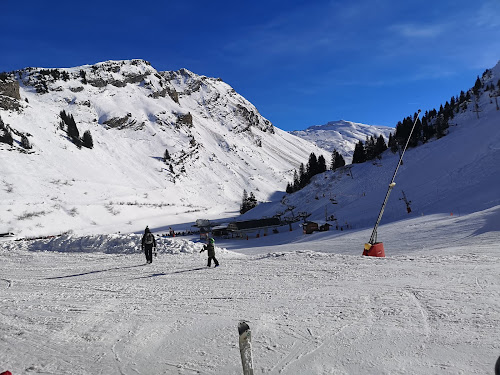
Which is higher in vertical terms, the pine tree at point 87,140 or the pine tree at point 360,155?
the pine tree at point 87,140

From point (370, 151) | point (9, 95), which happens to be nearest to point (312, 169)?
point (370, 151)

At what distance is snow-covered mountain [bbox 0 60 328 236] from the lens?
233ft

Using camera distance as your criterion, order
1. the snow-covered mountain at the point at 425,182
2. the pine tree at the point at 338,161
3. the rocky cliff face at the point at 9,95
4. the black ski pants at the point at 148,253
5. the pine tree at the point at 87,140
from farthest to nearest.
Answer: the pine tree at the point at 87,140
the rocky cliff face at the point at 9,95
the pine tree at the point at 338,161
the snow-covered mountain at the point at 425,182
the black ski pants at the point at 148,253

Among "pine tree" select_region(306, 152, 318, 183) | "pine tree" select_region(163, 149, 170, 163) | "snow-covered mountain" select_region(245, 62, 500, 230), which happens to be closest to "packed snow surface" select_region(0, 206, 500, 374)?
"snow-covered mountain" select_region(245, 62, 500, 230)

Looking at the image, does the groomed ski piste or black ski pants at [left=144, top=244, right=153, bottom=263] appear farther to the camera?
black ski pants at [left=144, top=244, right=153, bottom=263]

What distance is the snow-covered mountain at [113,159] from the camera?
2793 inches

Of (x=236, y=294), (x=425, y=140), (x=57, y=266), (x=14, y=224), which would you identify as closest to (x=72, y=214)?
(x=14, y=224)

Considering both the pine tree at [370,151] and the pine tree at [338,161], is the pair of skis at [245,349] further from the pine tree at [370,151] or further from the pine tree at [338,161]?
the pine tree at [338,161]

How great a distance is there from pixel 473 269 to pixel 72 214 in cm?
7229

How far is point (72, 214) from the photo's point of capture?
67812 millimetres

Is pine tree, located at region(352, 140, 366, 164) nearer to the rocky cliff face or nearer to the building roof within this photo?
the building roof

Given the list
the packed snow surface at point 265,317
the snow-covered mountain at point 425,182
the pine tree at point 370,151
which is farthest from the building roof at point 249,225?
the packed snow surface at point 265,317

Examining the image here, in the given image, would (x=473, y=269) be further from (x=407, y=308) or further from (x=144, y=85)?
(x=144, y=85)

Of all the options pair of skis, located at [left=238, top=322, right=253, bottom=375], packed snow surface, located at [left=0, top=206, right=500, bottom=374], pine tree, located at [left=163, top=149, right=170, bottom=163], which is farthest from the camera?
pine tree, located at [left=163, top=149, right=170, bottom=163]
